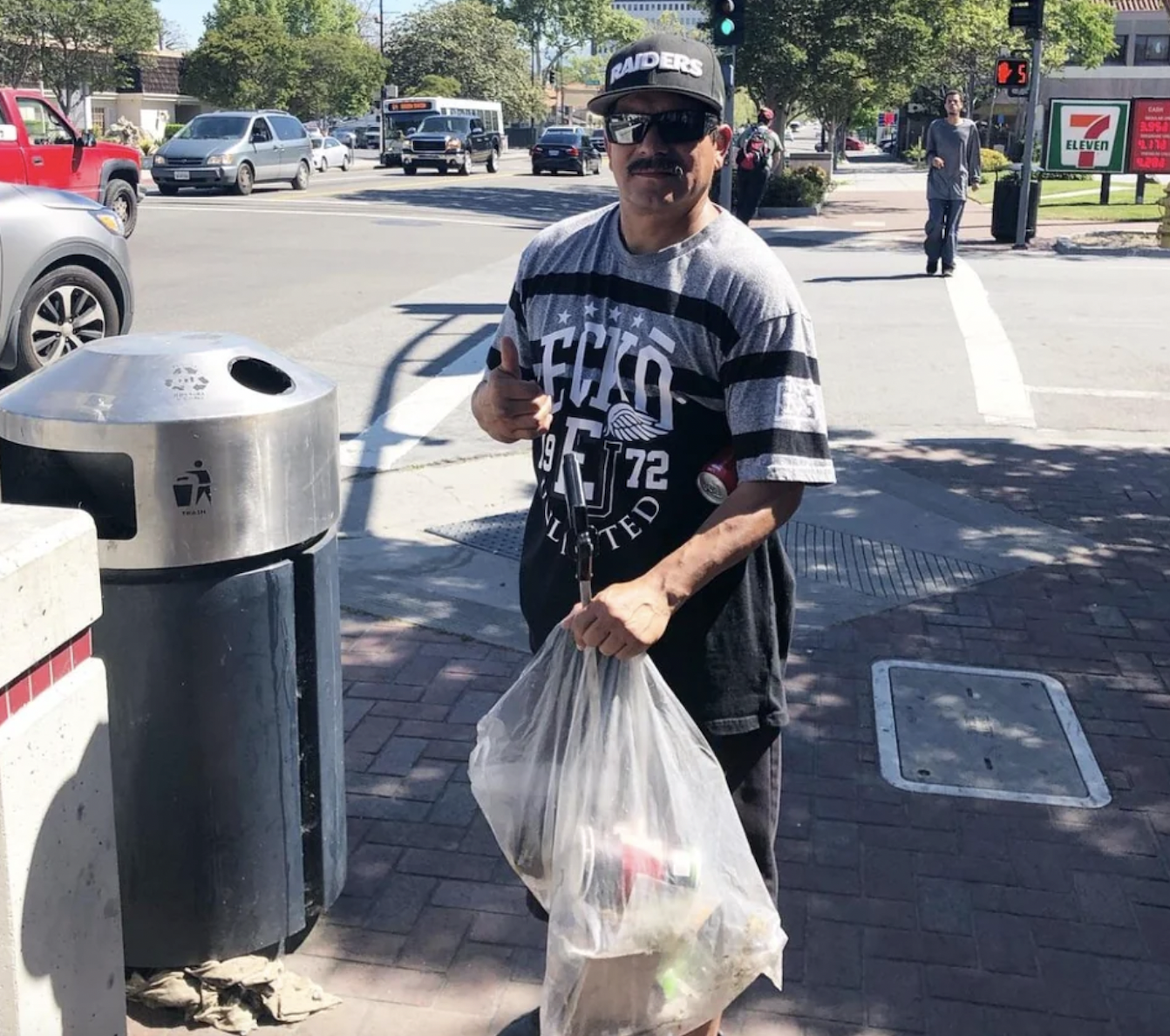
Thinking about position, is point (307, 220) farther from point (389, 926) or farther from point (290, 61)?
point (290, 61)

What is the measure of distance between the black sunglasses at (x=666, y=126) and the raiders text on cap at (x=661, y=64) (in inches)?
2.5

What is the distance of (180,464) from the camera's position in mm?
2656

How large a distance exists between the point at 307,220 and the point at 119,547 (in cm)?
2085

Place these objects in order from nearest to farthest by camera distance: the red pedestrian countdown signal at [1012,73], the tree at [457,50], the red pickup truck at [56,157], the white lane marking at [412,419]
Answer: the white lane marking at [412,419] < the red pickup truck at [56,157] < the red pedestrian countdown signal at [1012,73] < the tree at [457,50]

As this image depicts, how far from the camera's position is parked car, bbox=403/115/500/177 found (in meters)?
41.2

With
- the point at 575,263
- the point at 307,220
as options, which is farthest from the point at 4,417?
the point at 307,220

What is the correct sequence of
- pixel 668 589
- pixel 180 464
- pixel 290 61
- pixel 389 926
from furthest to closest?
pixel 290 61 < pixel 389 926 < pixel 180 464 < pixel 668 589

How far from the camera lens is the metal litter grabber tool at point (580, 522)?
90.1 inches

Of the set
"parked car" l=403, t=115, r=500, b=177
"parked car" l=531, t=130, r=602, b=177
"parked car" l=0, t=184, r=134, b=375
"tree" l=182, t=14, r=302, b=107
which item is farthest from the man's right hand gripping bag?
"tree" l=182, t=14, r=302, b=107

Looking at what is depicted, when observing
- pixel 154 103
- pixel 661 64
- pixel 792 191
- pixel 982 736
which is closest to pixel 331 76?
pixel 154 103

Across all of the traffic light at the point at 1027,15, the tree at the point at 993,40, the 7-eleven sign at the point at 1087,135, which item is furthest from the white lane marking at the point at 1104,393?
the tree at the point at 993,40

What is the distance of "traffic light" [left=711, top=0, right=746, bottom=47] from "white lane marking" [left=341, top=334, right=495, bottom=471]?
15.8 feet

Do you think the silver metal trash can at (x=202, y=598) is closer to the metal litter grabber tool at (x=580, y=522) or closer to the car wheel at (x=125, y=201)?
the metal litter grabber tool at (x=580, y=522)

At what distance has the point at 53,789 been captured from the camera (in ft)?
7.84
